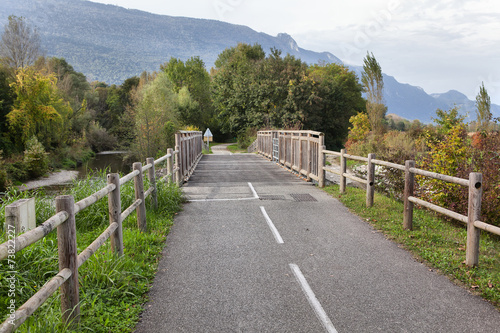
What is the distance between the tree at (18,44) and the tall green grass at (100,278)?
46.1 meters

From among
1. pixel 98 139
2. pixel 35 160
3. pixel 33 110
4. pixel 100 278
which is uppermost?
pixel 33 110

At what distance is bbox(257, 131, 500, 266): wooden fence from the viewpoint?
17.0 feet

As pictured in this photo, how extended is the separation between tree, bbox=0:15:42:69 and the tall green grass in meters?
46.1

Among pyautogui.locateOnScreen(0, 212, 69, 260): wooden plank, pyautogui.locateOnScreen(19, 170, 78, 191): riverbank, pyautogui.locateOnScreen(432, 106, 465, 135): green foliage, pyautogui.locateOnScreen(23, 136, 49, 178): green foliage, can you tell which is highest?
pyautogui.locateOnScreen(432, 106, 465, 135): green foliage

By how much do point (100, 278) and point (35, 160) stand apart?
1289 inches

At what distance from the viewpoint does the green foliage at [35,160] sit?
31922 mm

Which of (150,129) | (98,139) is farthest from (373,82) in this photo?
(98,139)

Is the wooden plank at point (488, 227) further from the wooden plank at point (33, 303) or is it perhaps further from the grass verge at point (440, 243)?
the wooden plank at point (33, 303)

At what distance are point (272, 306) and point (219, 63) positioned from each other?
77.8 meters

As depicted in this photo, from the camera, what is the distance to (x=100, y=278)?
4457mm

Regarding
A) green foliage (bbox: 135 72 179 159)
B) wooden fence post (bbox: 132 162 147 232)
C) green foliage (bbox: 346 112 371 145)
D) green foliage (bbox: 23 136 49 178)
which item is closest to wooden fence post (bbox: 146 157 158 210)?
wooden fence post (bbox: 132 162 147 232)

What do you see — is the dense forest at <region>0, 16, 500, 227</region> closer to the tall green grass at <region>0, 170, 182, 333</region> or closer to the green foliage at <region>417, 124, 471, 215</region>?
the green foliage at <region>417, 124, 471, 215</region>

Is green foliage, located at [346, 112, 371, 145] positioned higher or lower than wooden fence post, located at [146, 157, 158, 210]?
higher

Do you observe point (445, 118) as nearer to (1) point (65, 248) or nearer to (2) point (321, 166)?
(2) point (321, 166)
